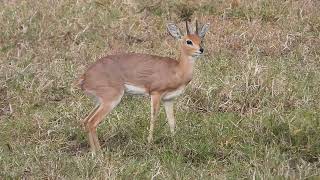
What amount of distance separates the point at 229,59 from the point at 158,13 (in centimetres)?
228

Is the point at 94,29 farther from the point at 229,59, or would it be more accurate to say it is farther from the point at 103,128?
the point at 103,128

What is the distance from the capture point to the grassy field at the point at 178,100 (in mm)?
6020

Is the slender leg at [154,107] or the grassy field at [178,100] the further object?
the slender leg at [154,107]

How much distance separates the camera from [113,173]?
18.7 ft

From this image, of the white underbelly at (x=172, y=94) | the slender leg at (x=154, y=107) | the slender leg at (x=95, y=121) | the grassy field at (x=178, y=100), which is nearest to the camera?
the grassy field at (x=178, y=100)

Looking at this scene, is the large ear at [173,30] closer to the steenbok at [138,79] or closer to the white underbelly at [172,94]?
the steenbok at [138,79]

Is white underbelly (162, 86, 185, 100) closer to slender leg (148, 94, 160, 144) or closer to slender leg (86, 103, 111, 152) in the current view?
slender leg (148, 94, 160, 144)

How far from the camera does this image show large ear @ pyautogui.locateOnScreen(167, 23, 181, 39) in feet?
24.0

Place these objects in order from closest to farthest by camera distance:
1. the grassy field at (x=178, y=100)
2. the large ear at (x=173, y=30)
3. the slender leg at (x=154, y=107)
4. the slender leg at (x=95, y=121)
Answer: the grassy field at (x=178, y=100), the slender leg at (x=95, y=121), the slender leg at (x=154, y=107), the large ear at (x=173, y=30)

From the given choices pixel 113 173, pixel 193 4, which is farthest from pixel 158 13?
pixel 113 173

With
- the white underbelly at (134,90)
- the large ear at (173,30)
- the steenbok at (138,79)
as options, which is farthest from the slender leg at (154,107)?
the large ear at (173,30)

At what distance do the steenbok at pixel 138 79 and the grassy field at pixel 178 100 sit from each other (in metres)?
0.27

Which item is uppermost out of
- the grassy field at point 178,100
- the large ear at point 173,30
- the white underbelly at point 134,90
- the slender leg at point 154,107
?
the large ear at point 173,30

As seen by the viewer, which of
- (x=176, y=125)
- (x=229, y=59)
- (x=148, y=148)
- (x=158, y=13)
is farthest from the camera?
(x=158, y=13)
